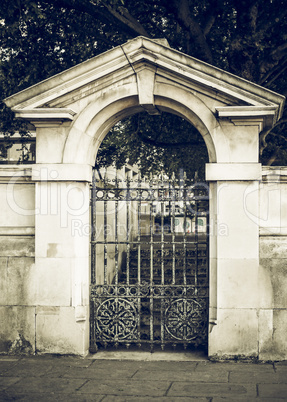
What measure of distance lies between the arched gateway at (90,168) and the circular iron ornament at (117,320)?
0.89 ft

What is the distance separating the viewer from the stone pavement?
5.85m

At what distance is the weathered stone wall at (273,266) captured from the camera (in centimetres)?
736

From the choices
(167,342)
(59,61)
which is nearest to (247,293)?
(167,342)

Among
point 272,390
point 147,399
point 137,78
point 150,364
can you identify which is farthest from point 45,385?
point 137,78

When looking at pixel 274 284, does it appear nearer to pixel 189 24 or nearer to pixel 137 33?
pixel 189 24

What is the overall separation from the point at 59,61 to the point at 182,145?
134 inches

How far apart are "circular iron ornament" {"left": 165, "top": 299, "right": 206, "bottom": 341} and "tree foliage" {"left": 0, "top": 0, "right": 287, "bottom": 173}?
4431 mm

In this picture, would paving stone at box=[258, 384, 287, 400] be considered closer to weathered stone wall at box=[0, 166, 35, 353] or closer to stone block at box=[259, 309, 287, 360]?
stone block at box=[259, 309, 287, 360]

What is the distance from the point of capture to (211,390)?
6.06 meters

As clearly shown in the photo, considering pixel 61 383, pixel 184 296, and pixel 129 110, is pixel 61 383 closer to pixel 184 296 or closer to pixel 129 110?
pixel 184 296

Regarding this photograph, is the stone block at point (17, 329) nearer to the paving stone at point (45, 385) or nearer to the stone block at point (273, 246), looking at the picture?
the paving stone at point (45, 385)

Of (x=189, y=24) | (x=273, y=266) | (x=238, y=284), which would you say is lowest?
(x=238, y=284)

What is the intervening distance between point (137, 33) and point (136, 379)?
7.12 metres

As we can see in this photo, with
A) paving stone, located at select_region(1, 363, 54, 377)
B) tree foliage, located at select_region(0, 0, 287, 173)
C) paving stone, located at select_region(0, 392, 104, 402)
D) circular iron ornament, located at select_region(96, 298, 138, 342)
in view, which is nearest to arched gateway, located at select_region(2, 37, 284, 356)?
circular iron ornament, located at select_region(96, 298, 138, 342)
